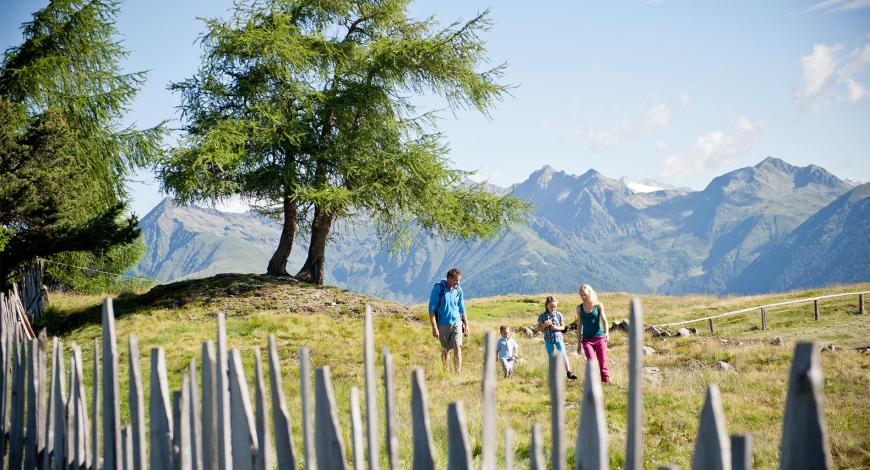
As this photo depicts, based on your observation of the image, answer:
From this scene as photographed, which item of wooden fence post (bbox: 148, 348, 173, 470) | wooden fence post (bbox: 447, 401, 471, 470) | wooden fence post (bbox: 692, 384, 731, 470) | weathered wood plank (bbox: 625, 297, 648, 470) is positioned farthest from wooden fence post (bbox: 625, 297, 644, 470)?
wooden fence post (bbox: 148, 348, 173, 470)

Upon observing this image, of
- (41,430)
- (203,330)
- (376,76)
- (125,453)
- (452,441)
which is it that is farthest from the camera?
(376,76)

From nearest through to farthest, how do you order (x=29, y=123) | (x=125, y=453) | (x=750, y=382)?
1. (x=125, y=453)
2. (x=750, y=382)
3. (x=29, y=123)

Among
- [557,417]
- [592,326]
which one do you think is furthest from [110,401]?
[592,326]

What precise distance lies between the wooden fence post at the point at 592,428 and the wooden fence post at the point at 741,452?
291 mm

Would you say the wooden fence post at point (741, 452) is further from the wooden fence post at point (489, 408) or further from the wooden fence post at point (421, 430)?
the wooden fence post at point (421, 430)

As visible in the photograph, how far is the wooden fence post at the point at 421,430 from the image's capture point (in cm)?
179

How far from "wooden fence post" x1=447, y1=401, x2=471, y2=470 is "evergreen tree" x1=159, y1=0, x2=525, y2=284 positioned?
14836 mm

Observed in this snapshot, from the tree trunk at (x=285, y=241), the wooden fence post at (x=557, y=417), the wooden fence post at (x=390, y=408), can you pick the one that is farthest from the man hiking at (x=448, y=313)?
the tree trunk at (x=285, y=241)

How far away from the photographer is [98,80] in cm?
1964

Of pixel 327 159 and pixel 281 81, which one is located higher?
pixel 281 81

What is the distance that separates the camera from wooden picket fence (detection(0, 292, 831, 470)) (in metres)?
1.29

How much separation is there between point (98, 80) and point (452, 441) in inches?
866

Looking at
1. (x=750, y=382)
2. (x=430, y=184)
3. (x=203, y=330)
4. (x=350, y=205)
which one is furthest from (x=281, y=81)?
(x=750, y=382)

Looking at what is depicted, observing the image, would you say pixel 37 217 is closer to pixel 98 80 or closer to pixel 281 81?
pixel 98 80
